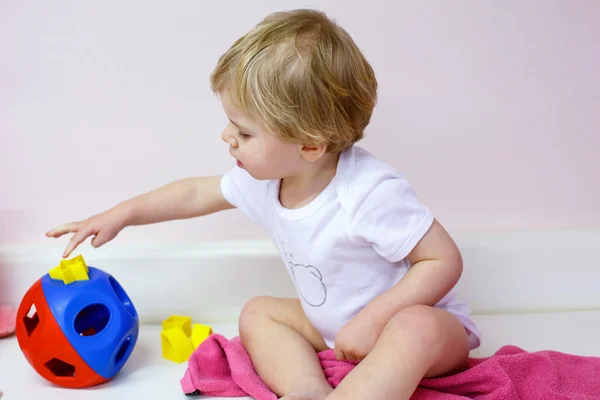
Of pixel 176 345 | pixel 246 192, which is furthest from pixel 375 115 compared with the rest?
pixel 176 345

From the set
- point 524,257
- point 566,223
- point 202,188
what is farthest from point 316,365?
point 566,223

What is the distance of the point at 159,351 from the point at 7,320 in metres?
0.29

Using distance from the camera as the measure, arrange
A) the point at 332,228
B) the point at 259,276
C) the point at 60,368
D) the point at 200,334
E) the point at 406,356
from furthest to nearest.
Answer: the point at 259,276 < the point at 200,334 < the point at 60,368 < the point at 332,228 < the point at 406,356

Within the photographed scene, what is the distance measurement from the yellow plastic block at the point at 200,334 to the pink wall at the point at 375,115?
229 millimetres

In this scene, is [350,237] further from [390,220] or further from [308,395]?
[308,395]

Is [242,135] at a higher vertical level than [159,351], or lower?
higher

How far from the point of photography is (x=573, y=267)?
1420mm

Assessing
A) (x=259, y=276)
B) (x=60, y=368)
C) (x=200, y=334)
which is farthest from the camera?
(x=259, y=276)

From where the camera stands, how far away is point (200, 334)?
50.9 inches

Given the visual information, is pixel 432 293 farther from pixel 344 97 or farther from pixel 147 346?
pixel 147 346

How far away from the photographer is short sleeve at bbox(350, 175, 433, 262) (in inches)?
40.9

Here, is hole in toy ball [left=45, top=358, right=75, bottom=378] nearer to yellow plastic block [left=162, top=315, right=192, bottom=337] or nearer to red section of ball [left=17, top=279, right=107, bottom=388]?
red section of ball [left=17, top=279, right=107, bottom=388]

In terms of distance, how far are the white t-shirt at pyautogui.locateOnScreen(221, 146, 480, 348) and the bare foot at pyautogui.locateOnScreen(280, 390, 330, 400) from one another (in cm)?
12

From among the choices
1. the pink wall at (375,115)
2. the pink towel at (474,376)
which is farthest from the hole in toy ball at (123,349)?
the pink wall at (375,115)
